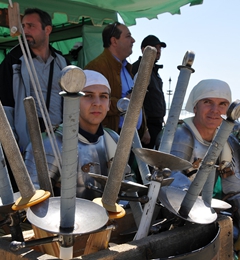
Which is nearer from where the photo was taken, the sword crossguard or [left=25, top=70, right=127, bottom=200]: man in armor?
the sword crossguard

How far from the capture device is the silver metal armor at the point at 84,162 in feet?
5.23

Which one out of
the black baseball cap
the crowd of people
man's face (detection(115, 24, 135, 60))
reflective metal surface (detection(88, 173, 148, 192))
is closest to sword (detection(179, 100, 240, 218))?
reflective metal surface (detection(88, 173, 148, 192))

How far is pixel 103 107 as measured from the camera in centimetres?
181

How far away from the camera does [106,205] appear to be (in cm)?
99

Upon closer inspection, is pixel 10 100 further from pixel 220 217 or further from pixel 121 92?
pixel 220 217

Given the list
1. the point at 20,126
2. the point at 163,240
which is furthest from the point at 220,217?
the point at 20,126

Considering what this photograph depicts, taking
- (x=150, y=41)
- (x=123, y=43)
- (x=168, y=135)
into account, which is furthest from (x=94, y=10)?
(x=168, y=135)

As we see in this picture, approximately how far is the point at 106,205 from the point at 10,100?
1640 millimetres

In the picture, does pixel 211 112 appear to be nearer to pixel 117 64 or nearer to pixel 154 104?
pixel 117 64

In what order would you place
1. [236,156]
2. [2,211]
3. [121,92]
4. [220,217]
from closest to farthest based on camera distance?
[2,211] → [220,217] → [236,156] → [121,92]

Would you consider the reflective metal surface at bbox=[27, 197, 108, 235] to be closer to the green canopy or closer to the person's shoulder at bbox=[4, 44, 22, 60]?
the person's shoulder at bbox=[4, 44, 22, 60]

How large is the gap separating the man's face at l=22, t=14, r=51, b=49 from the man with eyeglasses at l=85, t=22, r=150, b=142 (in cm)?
40

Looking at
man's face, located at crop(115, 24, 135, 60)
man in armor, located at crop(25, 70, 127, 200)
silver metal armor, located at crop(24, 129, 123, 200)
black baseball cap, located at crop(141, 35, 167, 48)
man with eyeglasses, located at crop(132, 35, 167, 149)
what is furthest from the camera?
black baseball cap, located at crop(141, 35, 167, 48)

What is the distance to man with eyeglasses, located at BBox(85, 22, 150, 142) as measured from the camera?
2816mm
